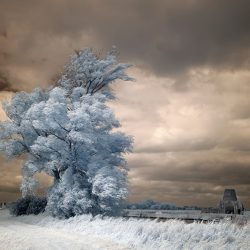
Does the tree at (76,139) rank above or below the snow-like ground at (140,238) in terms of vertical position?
above

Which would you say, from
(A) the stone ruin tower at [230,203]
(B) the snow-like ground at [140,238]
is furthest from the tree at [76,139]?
(A) the stone ruin tower at [230,203]

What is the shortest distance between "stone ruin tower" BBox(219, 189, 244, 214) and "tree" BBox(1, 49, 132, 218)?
11322 mm

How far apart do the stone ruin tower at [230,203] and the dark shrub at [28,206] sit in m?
16.8

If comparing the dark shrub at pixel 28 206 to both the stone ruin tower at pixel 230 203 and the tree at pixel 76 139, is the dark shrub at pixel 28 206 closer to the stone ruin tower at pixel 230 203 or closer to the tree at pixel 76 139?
the tree at pixel 76 139

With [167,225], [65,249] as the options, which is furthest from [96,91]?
[65,249]

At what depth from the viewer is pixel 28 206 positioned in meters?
39.3

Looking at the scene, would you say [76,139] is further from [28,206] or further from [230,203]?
[230,203]

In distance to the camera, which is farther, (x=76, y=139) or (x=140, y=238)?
(x=76, y=139)

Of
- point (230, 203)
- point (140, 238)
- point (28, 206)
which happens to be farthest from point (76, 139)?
point (230, 203)

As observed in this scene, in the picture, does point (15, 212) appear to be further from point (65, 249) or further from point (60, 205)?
point (65, 249)

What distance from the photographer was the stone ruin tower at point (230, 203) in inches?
1531

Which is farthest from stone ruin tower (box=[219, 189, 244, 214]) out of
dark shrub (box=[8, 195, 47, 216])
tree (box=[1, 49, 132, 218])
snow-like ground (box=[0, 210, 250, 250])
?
snow-like ground (box=[0, 210, 250, 250])

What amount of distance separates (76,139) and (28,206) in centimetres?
1143

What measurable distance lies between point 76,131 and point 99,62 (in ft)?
24.2
